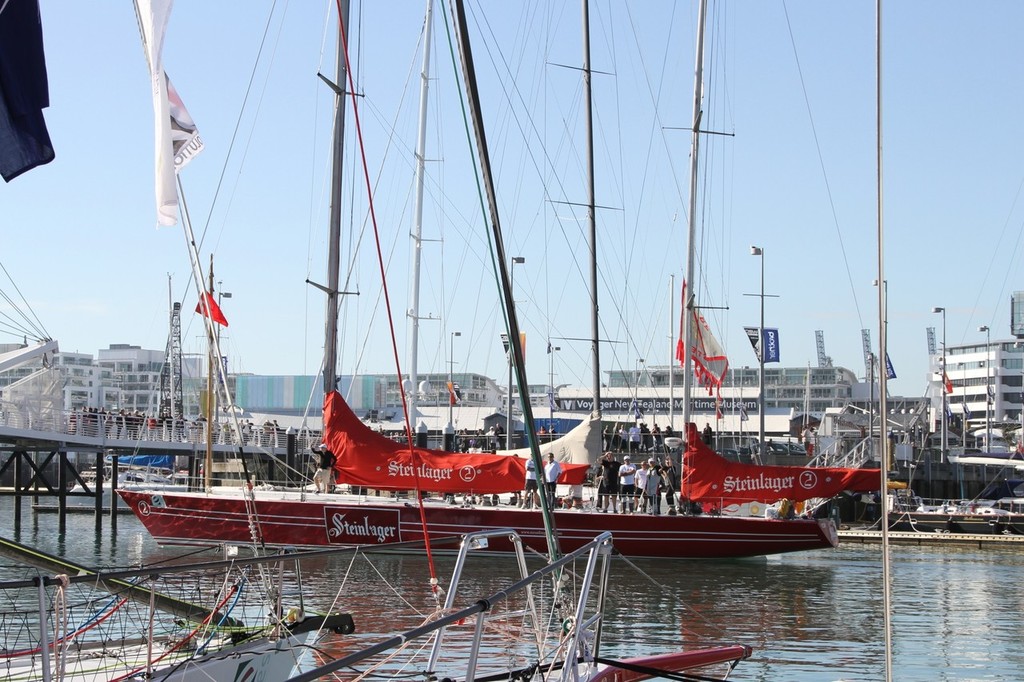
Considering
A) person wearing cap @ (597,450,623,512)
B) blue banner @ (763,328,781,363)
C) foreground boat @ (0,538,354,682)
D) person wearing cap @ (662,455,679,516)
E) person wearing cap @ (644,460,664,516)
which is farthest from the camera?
blue banner @ (763,328,781,363)

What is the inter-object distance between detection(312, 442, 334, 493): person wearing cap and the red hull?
12.4 inches

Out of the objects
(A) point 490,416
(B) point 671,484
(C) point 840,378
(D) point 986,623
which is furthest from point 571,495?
(C) point 840,378

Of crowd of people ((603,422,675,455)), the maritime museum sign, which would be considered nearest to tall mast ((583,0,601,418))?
crowd of people ((603,422,675,455))

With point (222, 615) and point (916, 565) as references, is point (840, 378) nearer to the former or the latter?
point (916, 565)

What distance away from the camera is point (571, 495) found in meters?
27.8

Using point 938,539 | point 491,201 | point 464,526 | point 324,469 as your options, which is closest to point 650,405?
point 938,539

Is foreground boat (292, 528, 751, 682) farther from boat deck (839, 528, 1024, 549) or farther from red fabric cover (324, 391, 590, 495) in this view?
boat deck (839, 528, 1024, 549)

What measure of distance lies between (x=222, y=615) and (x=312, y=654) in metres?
3.18

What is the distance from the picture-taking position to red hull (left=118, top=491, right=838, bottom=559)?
26016 millimetres

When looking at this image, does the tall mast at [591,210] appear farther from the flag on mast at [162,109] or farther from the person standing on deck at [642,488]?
the flag on mast at [162,109]

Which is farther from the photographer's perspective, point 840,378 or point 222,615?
point 840,378

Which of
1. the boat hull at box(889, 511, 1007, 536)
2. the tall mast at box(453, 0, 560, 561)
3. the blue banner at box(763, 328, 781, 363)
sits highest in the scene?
the blue banner at box(763, 328, 781, 363)

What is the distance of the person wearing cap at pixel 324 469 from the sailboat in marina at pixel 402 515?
0.22 meters

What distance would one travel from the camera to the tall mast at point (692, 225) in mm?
28859
